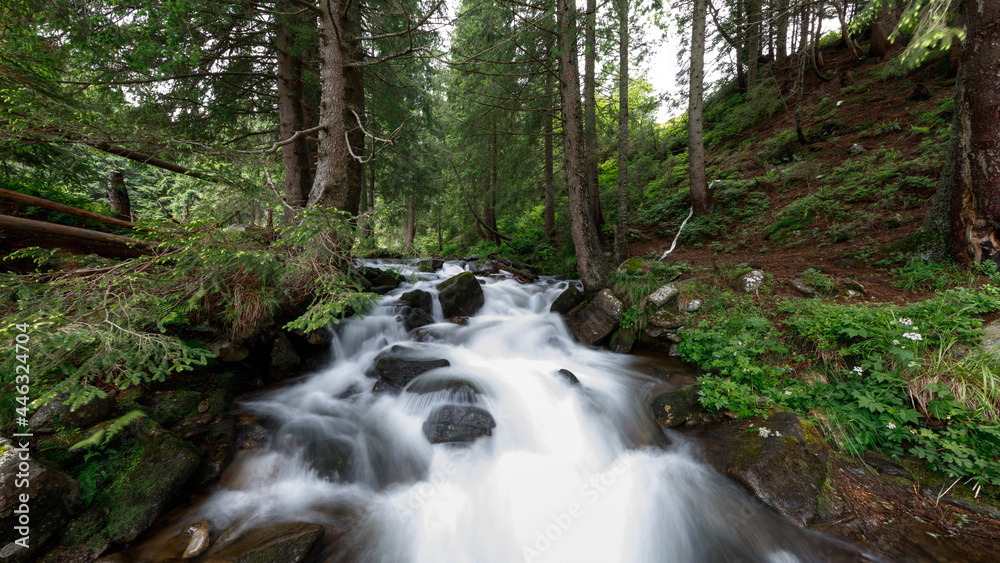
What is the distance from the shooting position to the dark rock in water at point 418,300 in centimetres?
733

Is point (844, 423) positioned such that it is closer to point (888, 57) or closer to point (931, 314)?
point (931, 314)

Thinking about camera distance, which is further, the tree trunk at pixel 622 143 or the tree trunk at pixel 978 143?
the tree trunk at pixel 622 143

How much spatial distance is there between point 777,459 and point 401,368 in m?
4.86

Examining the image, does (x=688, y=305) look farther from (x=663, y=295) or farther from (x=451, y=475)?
(x=451, y=475)

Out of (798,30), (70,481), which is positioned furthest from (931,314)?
(798,30)

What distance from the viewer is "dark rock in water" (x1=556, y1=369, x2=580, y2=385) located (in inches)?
204

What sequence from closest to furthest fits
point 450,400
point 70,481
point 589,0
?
point 70,481 → point 450,400 → point 589,0

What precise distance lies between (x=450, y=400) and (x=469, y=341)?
84.8 inches

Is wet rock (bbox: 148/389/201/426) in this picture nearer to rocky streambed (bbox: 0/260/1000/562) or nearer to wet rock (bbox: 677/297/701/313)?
rocky streambed (bbox: 0/260/1000/562)

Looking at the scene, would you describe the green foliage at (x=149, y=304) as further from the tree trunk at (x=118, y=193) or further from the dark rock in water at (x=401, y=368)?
the tree trunk at (x=118, y=193)

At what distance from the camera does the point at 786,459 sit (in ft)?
10.5

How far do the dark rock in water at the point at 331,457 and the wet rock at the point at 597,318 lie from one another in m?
4.56

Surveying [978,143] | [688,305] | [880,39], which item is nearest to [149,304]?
[688,305]

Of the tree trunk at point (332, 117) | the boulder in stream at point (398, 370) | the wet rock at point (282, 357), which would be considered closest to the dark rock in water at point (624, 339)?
the boulder in stream at point (398, 370)
